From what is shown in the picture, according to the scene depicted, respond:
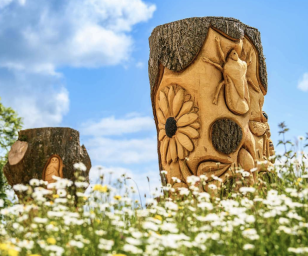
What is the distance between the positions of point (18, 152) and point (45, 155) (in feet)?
1.96

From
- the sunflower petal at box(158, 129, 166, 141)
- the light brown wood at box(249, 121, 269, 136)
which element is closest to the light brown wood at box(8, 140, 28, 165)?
the sunflower petal at box(158, 129, 166, 141)

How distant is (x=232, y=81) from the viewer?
6.38m

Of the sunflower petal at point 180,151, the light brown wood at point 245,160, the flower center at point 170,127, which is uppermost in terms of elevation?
the flower center at point 170,127

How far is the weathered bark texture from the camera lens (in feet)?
21.1

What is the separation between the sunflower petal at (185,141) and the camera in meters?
6.31

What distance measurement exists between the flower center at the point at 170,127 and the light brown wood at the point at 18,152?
8.50 ft

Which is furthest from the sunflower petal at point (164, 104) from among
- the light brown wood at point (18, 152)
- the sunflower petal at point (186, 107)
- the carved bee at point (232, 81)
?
the light brown wood at point (18, 152)

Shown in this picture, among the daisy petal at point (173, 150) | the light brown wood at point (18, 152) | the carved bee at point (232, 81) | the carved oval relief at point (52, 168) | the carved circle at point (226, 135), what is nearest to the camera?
the carved circle at point (226, 135)

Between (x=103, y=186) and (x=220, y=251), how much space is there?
1183 millimetres

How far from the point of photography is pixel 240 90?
21.1 feet

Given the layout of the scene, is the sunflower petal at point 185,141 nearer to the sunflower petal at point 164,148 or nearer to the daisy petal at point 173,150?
the daisy petal at point 173,150

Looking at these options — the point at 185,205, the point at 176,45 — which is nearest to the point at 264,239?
the point at 185,205

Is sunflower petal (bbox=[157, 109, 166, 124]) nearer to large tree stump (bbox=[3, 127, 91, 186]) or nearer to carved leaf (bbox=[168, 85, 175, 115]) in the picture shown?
carved leaf (bbox=[168, 85, 175, 115])

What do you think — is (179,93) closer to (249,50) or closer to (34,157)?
(249,50)
